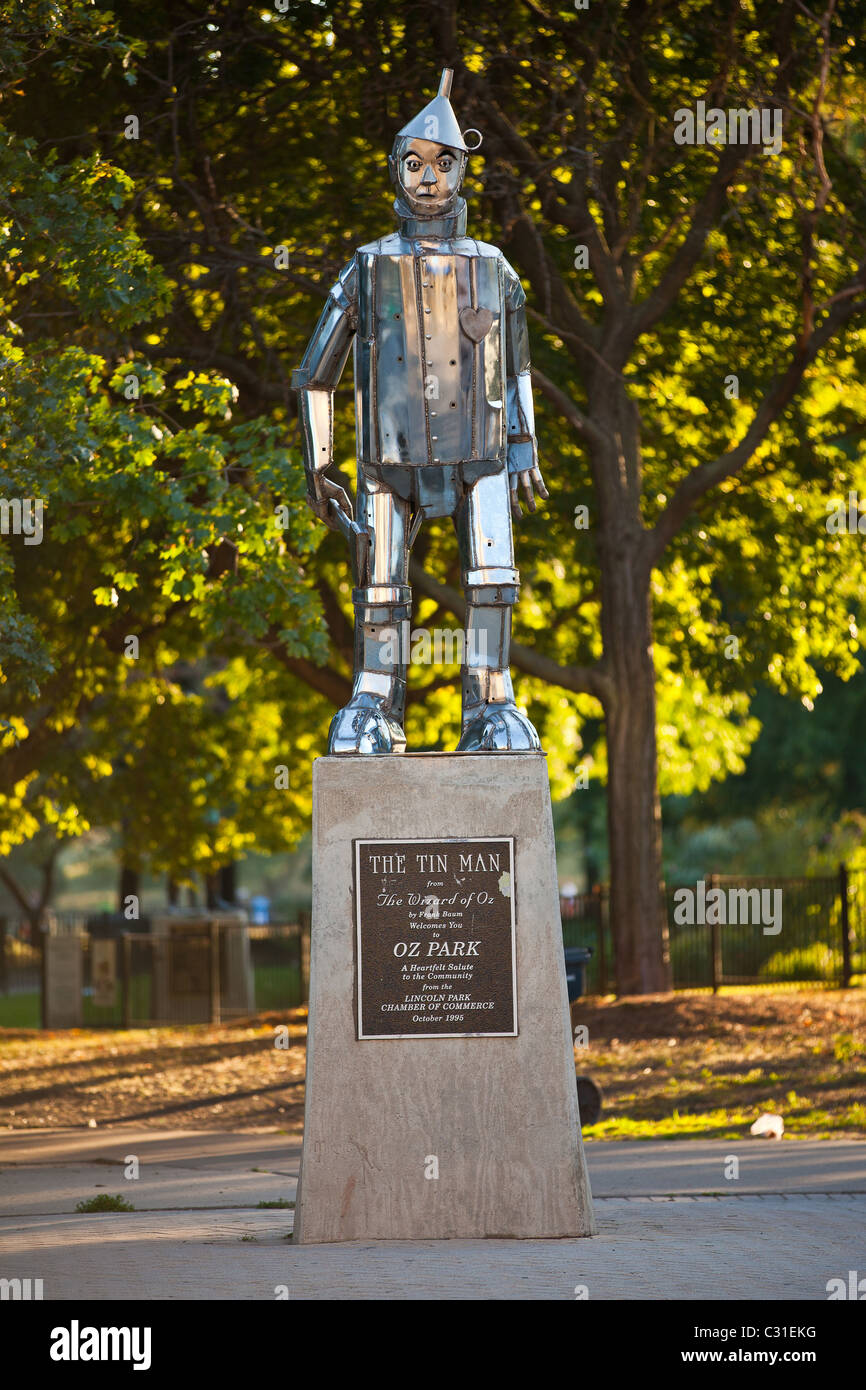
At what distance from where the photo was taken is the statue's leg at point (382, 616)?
756cm

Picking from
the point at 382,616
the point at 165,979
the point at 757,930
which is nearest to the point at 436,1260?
the point at 382,616

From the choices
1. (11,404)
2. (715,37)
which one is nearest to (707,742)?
(715,37)

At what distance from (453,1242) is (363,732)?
6.90ft

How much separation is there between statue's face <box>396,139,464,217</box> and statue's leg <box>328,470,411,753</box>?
1261 millimetres

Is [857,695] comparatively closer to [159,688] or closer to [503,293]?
[159,688]

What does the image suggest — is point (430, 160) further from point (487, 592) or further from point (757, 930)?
point (757, 930)

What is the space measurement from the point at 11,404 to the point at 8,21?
244cm

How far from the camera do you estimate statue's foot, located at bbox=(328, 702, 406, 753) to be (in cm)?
725

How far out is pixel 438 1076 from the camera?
6.84 metres

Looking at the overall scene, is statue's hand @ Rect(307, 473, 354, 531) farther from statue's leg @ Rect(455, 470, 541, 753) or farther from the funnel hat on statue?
the funnel hat on statue

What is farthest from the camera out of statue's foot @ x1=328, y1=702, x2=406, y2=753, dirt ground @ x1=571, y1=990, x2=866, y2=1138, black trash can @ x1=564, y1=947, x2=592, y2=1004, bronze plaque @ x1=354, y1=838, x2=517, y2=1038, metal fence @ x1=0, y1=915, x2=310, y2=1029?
metal fence @ x1=0, y1=915, x2=310, y2=1029

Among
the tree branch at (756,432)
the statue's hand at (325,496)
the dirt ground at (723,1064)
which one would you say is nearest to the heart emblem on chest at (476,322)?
the statue's hand at (325,496)

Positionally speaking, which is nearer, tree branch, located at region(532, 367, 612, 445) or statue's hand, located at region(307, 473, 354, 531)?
statue's hand, located at region(307, 473, 354, 531)

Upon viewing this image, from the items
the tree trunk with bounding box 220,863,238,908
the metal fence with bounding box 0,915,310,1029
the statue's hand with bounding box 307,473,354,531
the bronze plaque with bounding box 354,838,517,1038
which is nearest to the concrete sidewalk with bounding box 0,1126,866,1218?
the bronze plaque with bounding box 354,838,517,1038
